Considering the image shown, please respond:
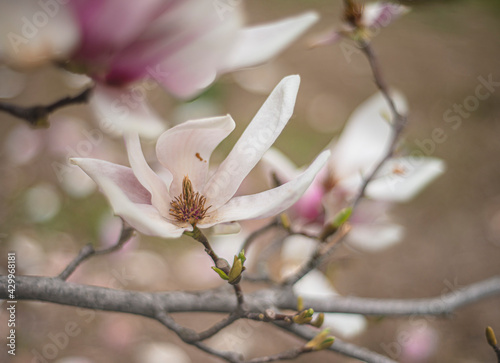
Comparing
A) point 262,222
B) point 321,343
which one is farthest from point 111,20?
point 262,222

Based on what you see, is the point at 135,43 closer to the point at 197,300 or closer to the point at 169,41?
the point at 169,41

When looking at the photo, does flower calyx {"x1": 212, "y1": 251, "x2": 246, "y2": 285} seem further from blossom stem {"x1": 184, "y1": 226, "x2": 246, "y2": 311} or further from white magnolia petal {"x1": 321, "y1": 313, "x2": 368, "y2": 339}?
white magnolia petal {"x1": 321, "y1": 313, "x2": 368, "y2": 339}

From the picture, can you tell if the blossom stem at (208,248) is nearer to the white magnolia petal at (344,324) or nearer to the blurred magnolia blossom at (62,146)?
the white magnolia petal at (344,324)

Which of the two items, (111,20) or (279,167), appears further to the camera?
(279,167)

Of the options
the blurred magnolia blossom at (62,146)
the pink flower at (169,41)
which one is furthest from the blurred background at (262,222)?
the pink flower at (169,41)

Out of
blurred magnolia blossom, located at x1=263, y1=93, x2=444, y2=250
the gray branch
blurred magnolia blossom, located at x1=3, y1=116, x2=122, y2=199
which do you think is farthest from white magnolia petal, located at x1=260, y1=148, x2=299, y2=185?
blurred magnolia blossom, located at x1=3, y1=116, x2=122, y2=199
